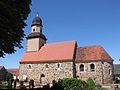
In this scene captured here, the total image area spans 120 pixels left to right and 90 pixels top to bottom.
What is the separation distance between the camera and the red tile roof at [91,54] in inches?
1623

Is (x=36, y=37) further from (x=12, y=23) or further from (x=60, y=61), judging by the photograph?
(x=12, y=23)

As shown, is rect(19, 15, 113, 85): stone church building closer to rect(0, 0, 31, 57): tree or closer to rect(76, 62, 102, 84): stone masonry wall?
rect(76, 62, 102, 84): stone masonry wall

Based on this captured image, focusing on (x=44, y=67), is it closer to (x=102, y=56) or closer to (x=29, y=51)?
(x=29, y=51)

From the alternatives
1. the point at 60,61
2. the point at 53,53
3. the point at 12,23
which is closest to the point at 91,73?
the point at 60,61

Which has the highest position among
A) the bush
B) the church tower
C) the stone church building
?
the church tower

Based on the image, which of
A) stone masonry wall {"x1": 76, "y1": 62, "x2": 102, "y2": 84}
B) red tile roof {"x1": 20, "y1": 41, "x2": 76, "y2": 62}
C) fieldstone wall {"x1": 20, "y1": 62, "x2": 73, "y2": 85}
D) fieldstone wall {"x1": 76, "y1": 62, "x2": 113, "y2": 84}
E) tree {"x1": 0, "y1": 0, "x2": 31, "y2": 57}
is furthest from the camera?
red tile roof {"x1": 20, "y1": 41, "x2": 76, "y2": 62}

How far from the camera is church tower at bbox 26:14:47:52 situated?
1884 inches

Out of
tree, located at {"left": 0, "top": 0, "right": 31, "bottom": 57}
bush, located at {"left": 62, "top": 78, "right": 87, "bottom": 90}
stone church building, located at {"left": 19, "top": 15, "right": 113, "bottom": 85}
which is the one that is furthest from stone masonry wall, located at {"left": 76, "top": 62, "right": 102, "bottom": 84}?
tree, located at {"left": 0, "top": 0, "right": 31, "bottom": 57}

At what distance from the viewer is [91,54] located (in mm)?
42219

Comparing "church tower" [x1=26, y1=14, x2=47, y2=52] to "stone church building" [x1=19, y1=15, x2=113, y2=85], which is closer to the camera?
"stone church building" [x1=19, y1=15, x2=113, y2=85]

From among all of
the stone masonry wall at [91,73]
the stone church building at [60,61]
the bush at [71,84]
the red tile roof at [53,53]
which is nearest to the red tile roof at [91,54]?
the stone church building at [60,61]

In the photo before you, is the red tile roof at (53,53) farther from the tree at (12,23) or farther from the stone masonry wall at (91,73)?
the tree at (12,23)

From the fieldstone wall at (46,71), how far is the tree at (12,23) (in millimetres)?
22808

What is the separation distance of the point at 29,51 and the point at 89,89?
25.4m
